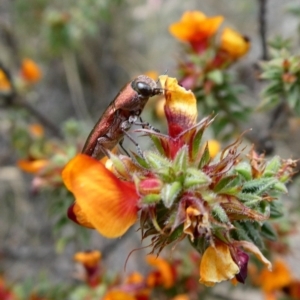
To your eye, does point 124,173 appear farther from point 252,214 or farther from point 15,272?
point 15,272

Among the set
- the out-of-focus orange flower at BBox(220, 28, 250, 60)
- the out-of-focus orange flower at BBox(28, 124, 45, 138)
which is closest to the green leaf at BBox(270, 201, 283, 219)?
the out-of-focus orange flower at BBox(220, 28, 250, 60)

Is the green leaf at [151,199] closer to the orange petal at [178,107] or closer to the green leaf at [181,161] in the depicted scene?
the green leaf at [181,161]

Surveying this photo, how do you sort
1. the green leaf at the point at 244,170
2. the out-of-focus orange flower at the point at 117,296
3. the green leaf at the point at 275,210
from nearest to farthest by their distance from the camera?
1. the green leaf at the point at 244,170
2. the green leaf at the point at 275,210
3. the out-of-focus orange flower at the point at 117,296

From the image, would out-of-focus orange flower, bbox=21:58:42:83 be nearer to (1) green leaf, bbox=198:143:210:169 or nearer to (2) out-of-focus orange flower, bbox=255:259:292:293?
(2) out-of-focus orange flower, bbox=255:259:292:293

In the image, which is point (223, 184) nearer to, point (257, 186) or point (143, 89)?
point (257, 186)

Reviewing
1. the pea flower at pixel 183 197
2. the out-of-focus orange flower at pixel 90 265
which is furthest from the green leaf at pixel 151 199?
the out-of-focus orange flower at pixel 90 265

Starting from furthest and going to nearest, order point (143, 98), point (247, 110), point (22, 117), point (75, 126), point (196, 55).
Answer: point (22, 117) → point (75, 126) → point (247, 110) → point (196, 55) → point (143, 98)

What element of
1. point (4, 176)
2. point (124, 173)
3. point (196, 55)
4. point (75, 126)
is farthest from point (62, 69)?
point (124, 173)
